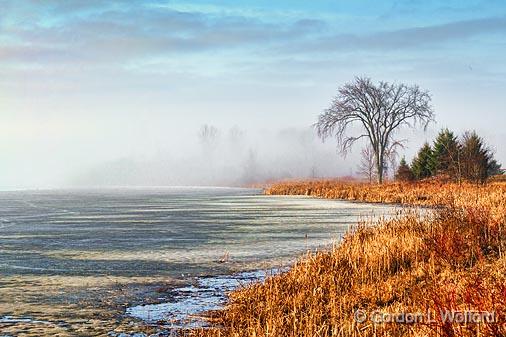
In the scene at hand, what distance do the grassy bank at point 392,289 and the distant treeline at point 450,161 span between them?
31.8 meters

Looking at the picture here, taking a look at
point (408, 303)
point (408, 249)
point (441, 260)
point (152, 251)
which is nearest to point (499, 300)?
point (408, 303)

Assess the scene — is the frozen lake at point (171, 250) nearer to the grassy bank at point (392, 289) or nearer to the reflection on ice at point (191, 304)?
the reflection on ice at point (191, 304)

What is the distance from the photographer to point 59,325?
7094 millimetres

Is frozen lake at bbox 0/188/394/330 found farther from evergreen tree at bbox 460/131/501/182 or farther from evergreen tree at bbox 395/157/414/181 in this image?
evergreen tree at bbox 395/157/414/181

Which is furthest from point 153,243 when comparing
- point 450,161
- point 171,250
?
point 450,161

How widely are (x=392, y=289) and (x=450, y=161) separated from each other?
37861 mm

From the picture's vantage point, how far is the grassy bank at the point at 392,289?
571 centimetres

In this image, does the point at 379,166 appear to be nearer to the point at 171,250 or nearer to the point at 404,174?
the point at 404,174

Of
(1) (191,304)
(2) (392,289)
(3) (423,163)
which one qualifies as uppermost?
(3) (423,163)

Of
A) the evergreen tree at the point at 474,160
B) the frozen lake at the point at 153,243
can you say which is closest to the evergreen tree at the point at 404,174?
the evergreen tree at the point at 474,160

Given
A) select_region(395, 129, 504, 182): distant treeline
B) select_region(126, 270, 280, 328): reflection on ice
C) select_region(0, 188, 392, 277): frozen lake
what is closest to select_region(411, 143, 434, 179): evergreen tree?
select_region(395, 129, 504, 182): distant treeline

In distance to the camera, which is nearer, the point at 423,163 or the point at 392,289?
the point at 392,289

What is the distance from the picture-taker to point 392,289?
315 inches

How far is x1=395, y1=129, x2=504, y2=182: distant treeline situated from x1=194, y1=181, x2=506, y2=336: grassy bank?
31781mm
